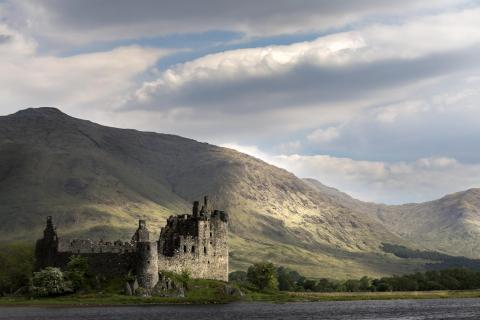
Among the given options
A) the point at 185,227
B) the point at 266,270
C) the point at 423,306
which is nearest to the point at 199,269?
the point at 185,227

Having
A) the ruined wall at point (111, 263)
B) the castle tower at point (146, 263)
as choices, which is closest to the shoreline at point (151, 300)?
the castle tower at point (146, 263)

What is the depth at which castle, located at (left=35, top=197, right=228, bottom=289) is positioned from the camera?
123 m

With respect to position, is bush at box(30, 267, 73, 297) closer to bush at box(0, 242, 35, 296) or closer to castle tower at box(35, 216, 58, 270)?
castle tower at box(35, 216, 58, 270)

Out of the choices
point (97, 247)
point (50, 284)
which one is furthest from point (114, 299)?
point (97, 247)

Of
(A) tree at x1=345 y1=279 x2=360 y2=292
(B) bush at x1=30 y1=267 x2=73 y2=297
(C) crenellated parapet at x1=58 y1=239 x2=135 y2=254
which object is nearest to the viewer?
(B) bush at x1=30 y1=267 x2=73 y2=297

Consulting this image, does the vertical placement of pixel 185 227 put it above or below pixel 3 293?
above

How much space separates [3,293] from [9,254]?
16.1 metres

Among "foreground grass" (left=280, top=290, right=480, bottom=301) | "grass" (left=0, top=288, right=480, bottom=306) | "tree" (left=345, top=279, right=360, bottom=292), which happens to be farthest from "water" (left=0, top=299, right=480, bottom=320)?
"tree" (left=345, top=279, right=360, bottom=292)

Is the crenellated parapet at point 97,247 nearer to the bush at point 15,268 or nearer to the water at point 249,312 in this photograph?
the water at point 249,312

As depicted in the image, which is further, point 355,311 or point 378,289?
point 378,289

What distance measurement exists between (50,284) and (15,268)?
25388mm

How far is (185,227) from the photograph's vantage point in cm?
14088

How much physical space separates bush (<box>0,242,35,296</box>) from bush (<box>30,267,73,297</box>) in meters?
13.1

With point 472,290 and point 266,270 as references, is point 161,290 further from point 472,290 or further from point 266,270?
point 472,290
